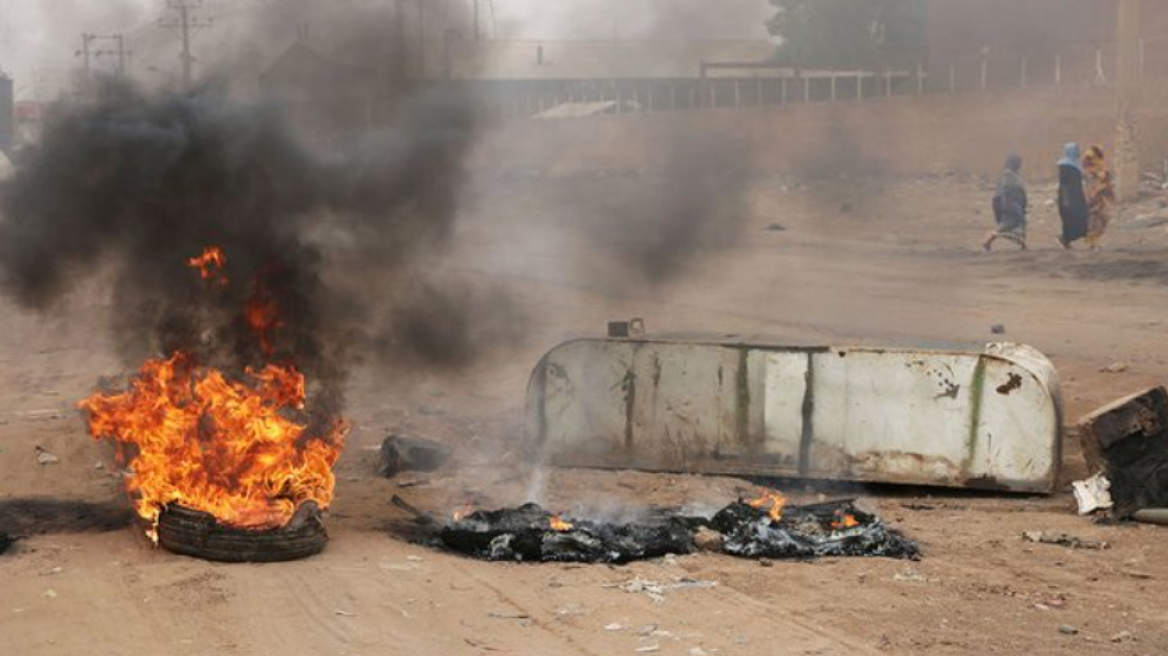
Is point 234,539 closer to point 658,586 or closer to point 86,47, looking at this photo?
point 658,586

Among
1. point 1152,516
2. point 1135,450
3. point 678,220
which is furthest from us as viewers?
Answer: point 678,220

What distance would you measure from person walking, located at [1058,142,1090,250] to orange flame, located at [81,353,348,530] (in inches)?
658

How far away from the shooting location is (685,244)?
19641 millimetres

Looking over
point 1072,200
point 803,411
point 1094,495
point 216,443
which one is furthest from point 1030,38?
point 216,443

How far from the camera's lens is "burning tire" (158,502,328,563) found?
7.25 metres

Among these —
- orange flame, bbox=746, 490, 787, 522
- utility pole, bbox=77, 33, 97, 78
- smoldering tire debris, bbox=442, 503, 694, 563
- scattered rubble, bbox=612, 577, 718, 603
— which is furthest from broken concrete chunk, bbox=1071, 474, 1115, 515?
utility pole, bbox=77, 33, 97, 78

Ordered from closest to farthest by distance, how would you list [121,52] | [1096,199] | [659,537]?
[659,537] → [121,52] → [1096,199]

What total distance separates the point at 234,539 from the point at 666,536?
7.38 feet

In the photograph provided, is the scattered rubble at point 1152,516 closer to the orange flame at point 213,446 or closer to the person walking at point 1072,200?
the orange flame at point 213,446

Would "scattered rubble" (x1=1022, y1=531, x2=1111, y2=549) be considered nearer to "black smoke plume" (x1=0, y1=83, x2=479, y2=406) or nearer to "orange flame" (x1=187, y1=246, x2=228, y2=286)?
"black smoke plume" (x1=0, y1=83, x2=479, y2=406)

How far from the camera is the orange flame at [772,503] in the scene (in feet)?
26.6

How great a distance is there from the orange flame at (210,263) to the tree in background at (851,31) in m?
38.2

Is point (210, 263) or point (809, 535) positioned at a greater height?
point (210, 263)

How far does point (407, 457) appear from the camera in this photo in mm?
9969
